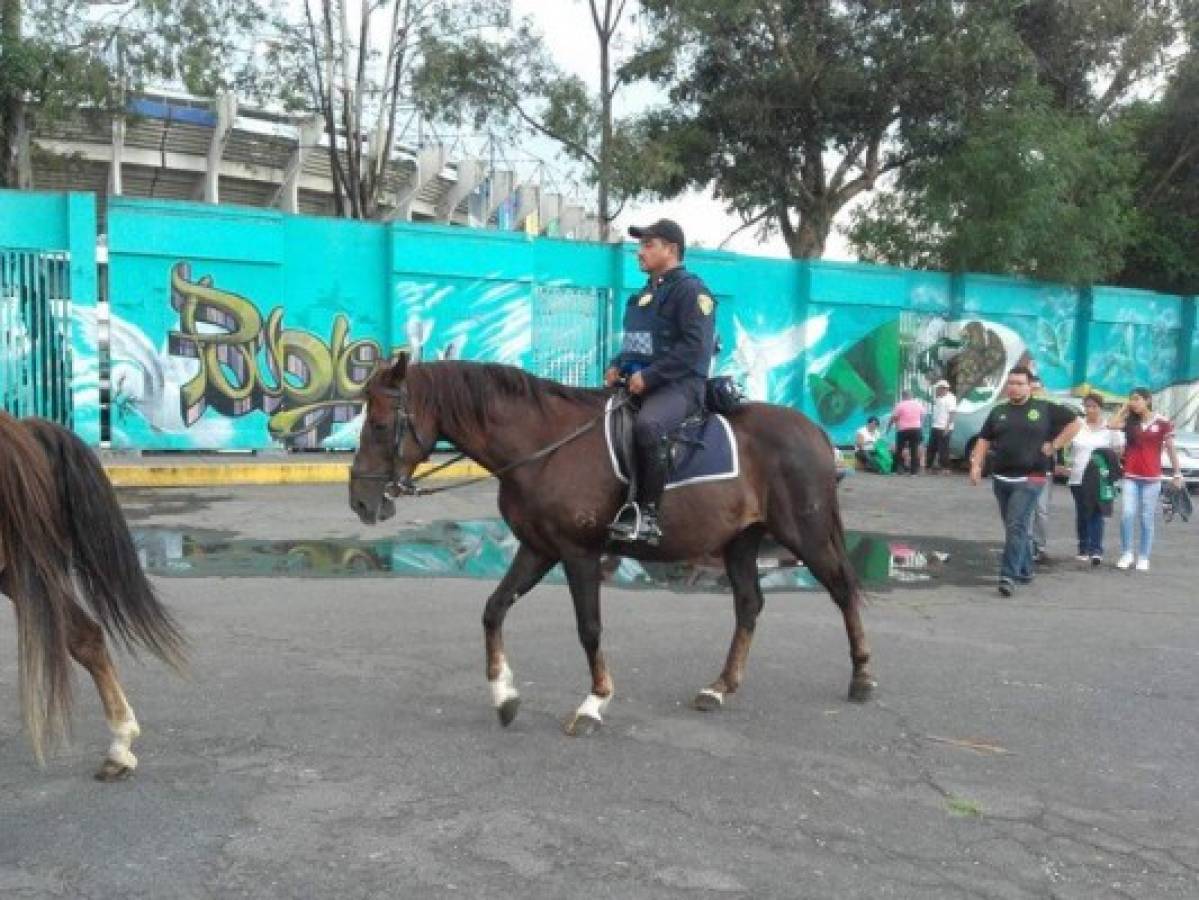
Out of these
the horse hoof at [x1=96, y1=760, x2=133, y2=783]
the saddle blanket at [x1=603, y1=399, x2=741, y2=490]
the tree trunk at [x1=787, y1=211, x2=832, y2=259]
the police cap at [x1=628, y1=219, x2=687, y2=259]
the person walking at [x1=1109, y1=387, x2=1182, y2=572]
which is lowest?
the horse hoof at [x1=96, y1=760, x2=133, y2=783]

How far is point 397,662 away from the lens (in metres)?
6.37

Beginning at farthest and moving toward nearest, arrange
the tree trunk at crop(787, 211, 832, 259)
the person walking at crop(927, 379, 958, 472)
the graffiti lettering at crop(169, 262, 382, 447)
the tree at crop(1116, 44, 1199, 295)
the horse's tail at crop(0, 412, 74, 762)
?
1. the tree at crop(1116, 44, 1199, 295)
2. the tree trunk at crop(787, 211, 832, 259)
3. the person walking at crop(927, 379, 958, 472)
4. the graffiti lettering at crop(169, 262, 382, 447)
5. the horse's tail at crop(0, 412, 74, 762)

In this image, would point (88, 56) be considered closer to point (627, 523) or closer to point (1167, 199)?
point (627, 523)

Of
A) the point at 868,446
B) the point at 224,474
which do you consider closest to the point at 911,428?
the point at 868,446

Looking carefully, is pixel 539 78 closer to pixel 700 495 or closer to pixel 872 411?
pixel 872 411

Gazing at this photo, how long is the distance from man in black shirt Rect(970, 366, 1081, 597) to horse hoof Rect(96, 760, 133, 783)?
7254 millimetres

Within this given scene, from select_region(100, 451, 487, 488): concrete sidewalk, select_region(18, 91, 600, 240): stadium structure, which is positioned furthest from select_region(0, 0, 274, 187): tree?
select_region(100, 451, 487, 488): concrete sidewalk

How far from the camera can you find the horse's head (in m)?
5.07

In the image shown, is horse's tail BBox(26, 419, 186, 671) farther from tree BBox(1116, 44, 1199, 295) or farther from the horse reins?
tree BBox(1116, 44, 1199, 295)

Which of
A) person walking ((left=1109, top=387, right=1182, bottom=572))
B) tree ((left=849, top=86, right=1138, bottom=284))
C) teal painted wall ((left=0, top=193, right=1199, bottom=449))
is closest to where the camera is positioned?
person walking ((left=1109, top=387, right=1182, bottom=572))

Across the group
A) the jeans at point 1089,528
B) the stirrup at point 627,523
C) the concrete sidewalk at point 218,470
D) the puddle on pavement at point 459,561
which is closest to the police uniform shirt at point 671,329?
the stirrup at point 627,523

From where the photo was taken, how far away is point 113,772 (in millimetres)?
4406

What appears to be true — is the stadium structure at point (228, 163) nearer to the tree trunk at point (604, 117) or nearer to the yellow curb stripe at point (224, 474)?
the tree trunk at point (604, 117)

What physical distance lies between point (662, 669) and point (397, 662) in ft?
5.23
